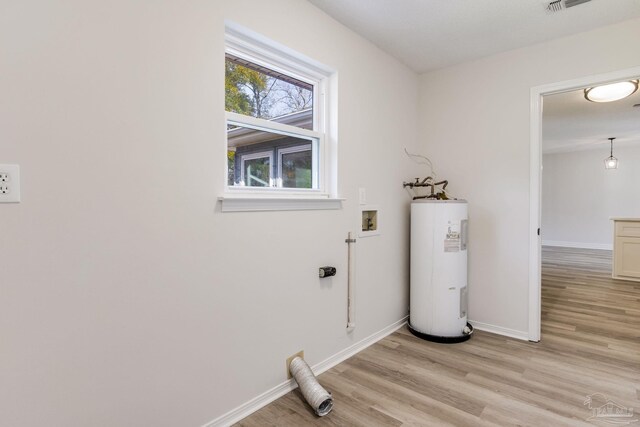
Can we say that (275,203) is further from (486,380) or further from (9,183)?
(486,380)

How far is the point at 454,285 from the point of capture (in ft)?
9.49

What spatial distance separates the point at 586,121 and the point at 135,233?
6.75m

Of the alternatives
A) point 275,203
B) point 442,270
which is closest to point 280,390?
point 275,203

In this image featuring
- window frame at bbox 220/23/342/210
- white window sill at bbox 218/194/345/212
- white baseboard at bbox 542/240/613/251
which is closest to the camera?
white window sill at bbox 218/194/345/212

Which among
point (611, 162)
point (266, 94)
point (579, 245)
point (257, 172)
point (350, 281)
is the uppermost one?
point (611, 162)

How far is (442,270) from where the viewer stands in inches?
113

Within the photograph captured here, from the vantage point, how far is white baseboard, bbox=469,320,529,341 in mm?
2940

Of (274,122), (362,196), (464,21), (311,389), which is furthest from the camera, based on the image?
(362,196)

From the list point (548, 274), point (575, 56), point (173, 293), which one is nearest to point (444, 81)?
point (575, 56)

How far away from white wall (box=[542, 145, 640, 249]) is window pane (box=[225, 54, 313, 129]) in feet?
28.7

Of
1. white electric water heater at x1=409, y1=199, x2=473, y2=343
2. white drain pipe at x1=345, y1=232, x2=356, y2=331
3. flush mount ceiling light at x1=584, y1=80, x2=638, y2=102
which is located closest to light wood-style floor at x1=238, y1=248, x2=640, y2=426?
white electric water heater at x1=409, y1=199, x2=473, y2=343

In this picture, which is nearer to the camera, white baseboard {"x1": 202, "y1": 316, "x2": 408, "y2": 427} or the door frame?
white baseboard {"x1": 202, "y1": 316, "x2": 408, "y2": 427}

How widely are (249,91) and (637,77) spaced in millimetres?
2850

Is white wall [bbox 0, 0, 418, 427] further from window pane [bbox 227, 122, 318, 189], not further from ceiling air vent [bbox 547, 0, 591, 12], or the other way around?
ceiling air vent [bbox 547, 0, 591, 12]
